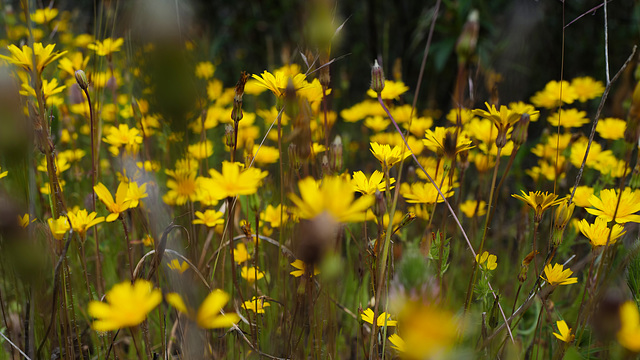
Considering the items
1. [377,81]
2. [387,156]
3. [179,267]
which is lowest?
[179,267]

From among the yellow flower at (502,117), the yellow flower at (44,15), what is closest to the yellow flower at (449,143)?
the yellow flower at (502,117)

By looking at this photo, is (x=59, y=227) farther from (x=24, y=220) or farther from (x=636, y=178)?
(x=636, y=178)

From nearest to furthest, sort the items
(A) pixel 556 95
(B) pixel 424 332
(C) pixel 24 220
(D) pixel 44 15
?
1. (B) pixel 424 332
2. (C) pixel 24 220
3. (A) pixel 556 95
4. (D) pixel 44 15

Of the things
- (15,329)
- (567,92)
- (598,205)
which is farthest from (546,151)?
(15,329)

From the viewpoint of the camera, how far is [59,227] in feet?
2.08

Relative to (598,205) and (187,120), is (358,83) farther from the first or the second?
(187,120)

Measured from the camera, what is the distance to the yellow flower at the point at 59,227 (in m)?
0.60

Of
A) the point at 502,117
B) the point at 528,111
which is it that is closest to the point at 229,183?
the point at 502,117

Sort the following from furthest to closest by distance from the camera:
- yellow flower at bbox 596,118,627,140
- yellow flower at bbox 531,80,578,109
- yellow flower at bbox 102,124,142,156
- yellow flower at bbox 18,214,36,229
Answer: yellow flower at bbox 596,118,627,140
yellow flower at bbox 531,80,578,109
yellow flower at bbox 102,124,142,156
yellow flower at bbox 18,214,36,229

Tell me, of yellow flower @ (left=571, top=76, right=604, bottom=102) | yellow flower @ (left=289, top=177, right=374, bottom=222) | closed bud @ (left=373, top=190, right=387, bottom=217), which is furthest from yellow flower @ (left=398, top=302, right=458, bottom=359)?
yellow flower @ (left=571, top=76, right=604, bottom=102)

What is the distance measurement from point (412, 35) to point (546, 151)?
4.18ft

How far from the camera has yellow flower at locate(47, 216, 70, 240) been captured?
603mm

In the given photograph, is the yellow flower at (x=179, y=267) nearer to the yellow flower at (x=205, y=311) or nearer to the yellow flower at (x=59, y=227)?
the yellow flower at (x=205, y=311)

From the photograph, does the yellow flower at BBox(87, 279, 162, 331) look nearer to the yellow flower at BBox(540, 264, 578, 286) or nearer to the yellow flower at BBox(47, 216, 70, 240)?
the yellow flower at BBox(47, 216, 70, 240)
